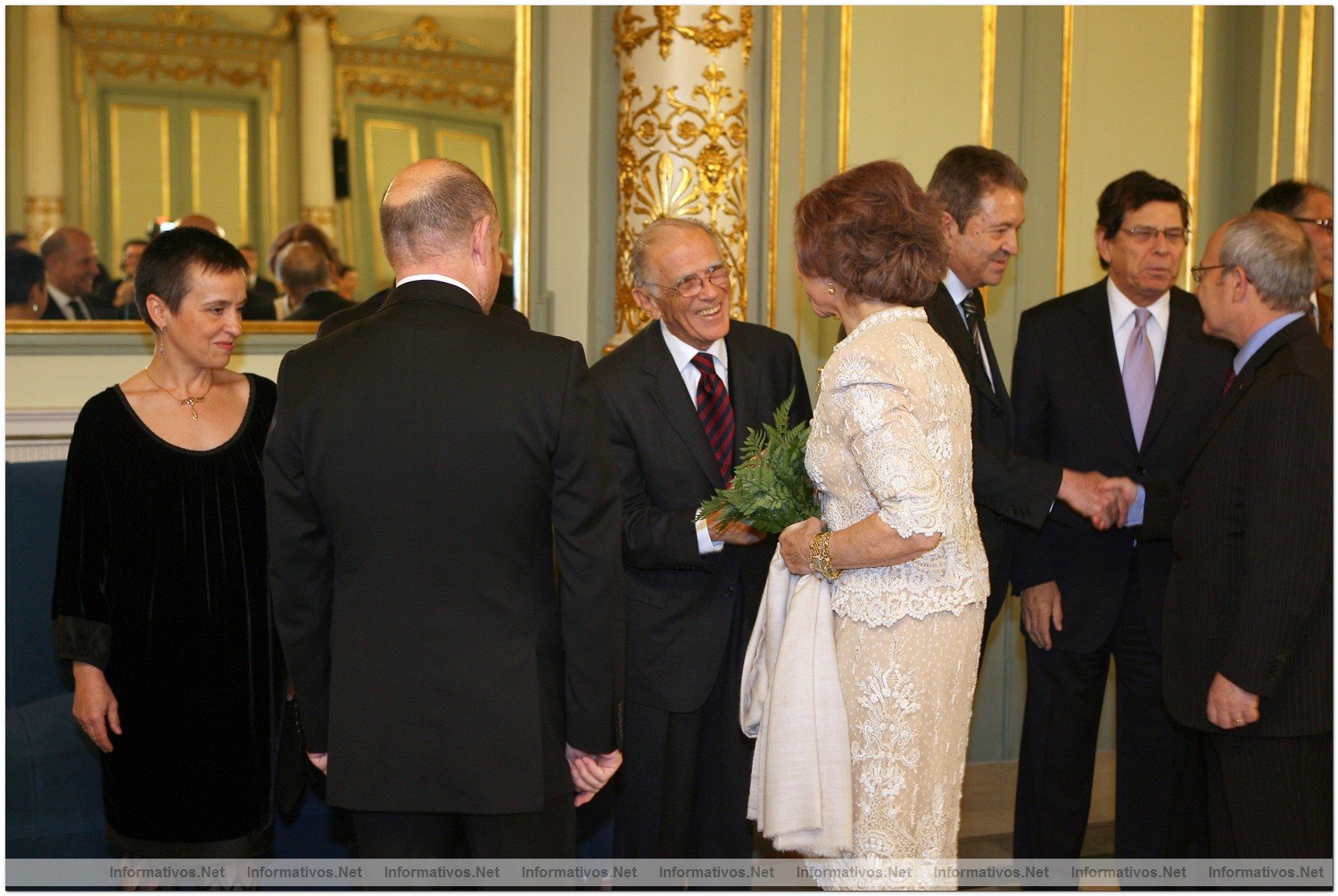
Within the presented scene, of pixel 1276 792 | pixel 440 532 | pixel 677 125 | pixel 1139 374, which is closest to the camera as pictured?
pixel 440 532

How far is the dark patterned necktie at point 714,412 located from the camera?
3443 mm

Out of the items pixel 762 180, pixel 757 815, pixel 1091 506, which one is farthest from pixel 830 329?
pixel 757 815

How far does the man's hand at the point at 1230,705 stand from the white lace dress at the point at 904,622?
2.31 feet

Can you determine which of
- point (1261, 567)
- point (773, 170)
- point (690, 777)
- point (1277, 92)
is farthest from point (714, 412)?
point (1277, 92)

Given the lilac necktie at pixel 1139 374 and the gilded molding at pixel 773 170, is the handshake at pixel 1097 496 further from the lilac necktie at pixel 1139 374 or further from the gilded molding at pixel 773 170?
the gilded molding at pixel 773 170

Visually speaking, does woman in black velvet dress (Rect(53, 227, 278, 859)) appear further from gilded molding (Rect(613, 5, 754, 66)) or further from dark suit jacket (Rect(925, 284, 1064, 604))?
gilded molding (Rect(613, 5, 754, 66))

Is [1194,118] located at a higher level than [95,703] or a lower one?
higher

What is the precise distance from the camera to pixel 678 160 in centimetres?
482

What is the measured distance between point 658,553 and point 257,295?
2.31 meters

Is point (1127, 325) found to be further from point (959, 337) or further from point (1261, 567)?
point (1261, 567)

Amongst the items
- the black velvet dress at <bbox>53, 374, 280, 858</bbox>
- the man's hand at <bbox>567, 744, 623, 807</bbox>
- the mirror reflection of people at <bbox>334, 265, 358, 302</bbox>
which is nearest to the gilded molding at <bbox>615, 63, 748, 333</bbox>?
the mirror reflection of people at <bbox>334, 265, 358, 302</bbox>

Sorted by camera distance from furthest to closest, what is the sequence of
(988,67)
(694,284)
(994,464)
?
(988,67), (994,464), (694,284)

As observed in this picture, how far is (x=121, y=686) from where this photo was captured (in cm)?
317

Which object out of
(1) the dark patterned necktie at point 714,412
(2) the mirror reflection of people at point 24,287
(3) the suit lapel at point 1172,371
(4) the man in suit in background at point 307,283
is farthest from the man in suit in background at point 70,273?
(3) the suit lapel at point 1172,371
